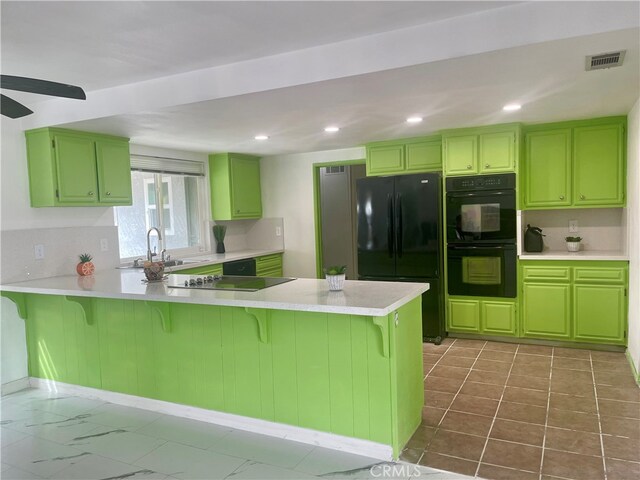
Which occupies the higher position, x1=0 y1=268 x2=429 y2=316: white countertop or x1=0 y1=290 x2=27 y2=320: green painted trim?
x1=0 y1=268 x2=429 y2=316: white countertop

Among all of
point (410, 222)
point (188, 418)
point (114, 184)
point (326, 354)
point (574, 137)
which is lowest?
point (188, 418)

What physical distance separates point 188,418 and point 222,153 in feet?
11.1

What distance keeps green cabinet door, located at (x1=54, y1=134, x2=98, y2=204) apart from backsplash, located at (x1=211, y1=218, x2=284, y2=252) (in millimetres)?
2182

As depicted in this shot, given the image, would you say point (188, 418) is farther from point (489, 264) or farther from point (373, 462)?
point (489, 264)

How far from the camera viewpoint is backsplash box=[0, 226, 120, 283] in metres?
3.52

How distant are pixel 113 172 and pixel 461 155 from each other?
10.9 feet

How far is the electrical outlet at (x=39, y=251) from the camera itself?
145 inches

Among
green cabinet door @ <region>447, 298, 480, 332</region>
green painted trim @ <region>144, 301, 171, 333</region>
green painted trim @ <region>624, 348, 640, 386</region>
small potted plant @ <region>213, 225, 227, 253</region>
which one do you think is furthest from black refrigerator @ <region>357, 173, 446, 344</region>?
green painted trim @ <region>144, 301, 171, 333</region>

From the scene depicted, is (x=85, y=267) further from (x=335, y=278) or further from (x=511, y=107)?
(x=511, y=107)

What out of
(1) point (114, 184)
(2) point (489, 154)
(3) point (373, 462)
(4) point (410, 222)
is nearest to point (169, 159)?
(1) point (114, 184)

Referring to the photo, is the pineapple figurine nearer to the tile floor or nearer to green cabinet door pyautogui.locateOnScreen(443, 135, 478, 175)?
the tile floor

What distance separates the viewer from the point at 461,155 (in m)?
4.50

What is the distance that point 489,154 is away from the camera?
4.40 meters

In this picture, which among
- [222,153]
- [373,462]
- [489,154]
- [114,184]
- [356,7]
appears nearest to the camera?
[356,7]
